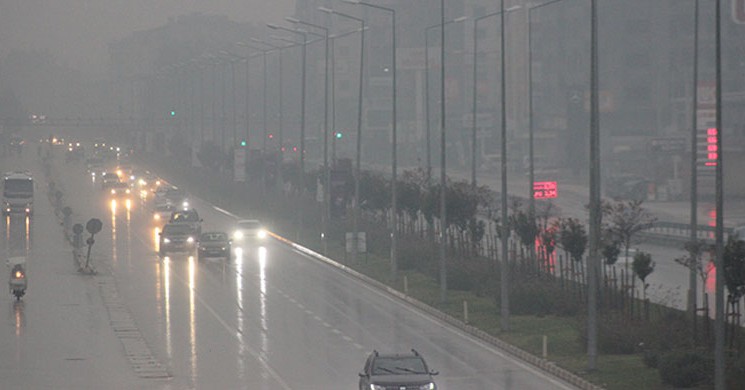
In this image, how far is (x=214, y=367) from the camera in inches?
1334

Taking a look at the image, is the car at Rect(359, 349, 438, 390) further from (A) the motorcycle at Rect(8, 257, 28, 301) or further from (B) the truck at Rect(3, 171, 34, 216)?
(B) the truck at Rect(3, 171, 34, 216)

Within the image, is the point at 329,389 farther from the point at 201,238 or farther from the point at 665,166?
the point at 665,166

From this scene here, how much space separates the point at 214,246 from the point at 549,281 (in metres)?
20.6

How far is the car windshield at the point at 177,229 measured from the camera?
226ft

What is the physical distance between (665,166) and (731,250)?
83522 mm

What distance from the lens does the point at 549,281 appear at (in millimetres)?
48875

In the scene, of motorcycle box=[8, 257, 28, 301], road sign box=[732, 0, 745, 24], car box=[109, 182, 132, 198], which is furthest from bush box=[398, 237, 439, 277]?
car box=[109, 182, 132, 198]

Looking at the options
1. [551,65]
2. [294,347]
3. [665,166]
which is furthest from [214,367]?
[551,65]

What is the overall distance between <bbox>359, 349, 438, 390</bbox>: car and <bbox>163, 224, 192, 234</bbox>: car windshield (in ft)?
134

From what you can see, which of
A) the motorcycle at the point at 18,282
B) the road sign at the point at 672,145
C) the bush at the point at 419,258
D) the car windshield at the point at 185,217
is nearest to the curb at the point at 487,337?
the bush at the point at 419,258

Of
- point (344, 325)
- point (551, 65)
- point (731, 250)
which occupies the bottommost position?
point (344, 325)

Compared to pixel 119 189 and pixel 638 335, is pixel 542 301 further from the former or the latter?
pixel 119 189

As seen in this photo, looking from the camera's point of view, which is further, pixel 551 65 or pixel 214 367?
pixel 551 65

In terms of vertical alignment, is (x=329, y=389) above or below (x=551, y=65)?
below
